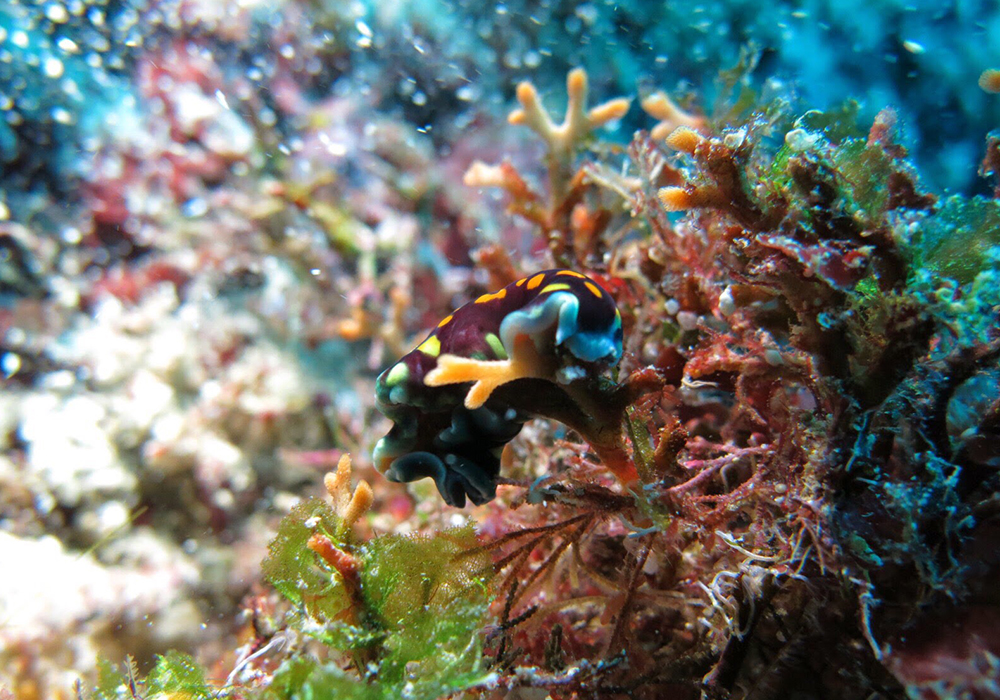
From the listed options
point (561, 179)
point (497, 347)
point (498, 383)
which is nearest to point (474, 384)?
point (498, 383)

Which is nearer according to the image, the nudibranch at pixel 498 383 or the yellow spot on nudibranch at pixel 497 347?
the nudibranch at pixel 498 383

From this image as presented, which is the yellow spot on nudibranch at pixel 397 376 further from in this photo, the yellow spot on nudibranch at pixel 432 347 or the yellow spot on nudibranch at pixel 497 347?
the yellow spot on nudibranch at pixel 497 347

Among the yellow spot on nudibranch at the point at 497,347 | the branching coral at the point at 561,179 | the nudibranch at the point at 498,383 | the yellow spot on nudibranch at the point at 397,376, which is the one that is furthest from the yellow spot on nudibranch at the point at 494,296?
the branching coral at the point at 561,179

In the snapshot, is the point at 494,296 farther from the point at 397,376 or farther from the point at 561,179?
the point at 561,179

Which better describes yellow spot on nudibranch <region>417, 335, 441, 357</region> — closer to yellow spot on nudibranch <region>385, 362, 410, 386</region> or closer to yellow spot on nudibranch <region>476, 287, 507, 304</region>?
yellow spot on nudibranch <region>385, 362, 410, 386</region>

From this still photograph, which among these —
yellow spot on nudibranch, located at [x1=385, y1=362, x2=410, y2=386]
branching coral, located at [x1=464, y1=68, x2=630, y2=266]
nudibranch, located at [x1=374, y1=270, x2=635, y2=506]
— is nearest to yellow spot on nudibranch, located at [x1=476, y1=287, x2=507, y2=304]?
nudibranch, located at [x1=374, y1=270, x2=635, y2=506]
